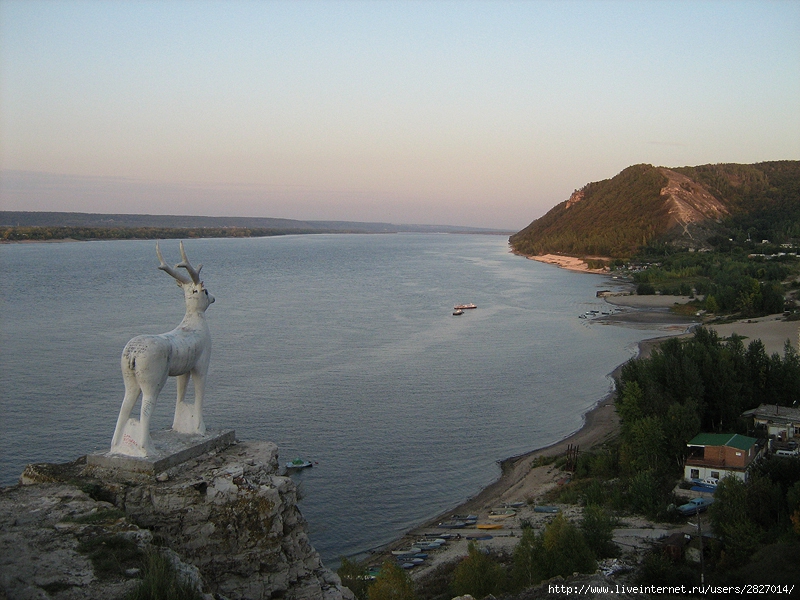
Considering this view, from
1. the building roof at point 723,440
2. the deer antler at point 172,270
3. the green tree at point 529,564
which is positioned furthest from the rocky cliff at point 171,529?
the building roof at point 723,440

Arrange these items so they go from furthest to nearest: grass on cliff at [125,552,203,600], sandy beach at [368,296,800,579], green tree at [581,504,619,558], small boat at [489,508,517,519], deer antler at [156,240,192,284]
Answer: small boat at [489,508,517,519] → sandy beach at [368,296,800,579] → green tree at [581,504,619,558] → deer antler at [156,240,192,284] → grass on cliff at [125,552,203,600]

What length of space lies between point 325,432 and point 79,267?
281ft

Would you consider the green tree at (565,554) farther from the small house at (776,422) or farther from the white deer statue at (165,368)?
the small house at (776,422)

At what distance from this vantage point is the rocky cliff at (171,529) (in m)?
7.01

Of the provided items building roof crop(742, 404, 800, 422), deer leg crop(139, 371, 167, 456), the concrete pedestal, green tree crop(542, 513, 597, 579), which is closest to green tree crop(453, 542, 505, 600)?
green tree crop(542, 513, 597, 579)

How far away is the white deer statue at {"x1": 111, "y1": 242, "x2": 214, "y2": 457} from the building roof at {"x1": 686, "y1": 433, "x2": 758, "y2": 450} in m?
16.3

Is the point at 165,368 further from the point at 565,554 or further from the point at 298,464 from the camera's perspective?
the point at 298,464

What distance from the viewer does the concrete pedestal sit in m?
8.77

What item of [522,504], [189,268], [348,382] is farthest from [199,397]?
[348,382]

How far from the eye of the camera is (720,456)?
68.0 feet

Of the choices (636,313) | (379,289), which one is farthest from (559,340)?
(379,289)

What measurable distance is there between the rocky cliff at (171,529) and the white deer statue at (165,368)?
488 millimetres

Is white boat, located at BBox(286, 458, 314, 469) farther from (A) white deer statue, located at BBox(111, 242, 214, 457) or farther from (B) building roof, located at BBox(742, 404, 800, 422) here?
(B) building roof, located at BBox(742, 404, 800, 422)

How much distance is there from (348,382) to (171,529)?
27555 millimetres
